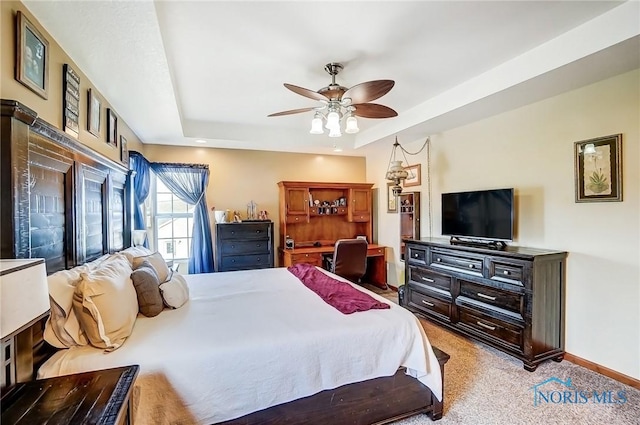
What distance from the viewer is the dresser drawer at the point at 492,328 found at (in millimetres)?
2756

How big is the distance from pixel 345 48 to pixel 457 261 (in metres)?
2.38

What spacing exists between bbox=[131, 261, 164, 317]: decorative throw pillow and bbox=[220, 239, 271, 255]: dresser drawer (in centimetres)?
250

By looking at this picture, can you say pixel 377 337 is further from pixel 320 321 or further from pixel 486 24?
pixel 486 24

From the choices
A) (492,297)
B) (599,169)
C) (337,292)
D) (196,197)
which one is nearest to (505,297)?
(492,297)

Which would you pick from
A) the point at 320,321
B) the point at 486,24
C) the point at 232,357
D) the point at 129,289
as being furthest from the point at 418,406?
the point at 486,24

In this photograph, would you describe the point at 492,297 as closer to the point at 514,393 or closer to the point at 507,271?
the point at 507,271

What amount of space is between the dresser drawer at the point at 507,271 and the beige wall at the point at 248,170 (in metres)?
3.37

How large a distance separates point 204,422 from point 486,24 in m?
2.94

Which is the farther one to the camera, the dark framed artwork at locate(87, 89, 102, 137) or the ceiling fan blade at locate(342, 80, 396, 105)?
the dark framed artwork at locate(87, 89, 102, 137)

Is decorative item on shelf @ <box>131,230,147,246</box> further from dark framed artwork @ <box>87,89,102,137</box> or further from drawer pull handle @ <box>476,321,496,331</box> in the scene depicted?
drawer pull handle @ <box>476,321,496,331</box>

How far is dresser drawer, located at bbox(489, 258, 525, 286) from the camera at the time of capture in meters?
2.74

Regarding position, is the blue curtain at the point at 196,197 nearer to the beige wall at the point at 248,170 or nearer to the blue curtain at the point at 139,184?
the beige wall at the point at 248,170

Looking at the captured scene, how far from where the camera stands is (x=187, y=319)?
6.62 ft

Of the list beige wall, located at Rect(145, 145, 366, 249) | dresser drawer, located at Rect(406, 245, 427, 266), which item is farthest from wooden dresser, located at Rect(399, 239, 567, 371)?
beige wall, located at Rect(145, 145, 366, 249)
